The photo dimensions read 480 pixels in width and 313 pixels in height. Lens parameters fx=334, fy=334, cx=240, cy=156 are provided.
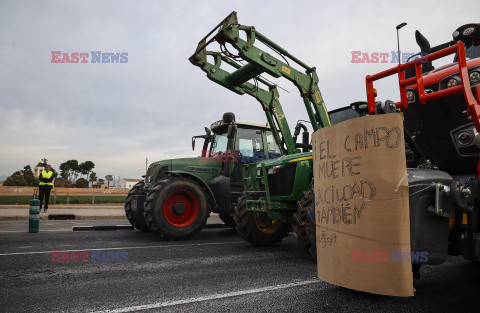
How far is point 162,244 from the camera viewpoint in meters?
6.49

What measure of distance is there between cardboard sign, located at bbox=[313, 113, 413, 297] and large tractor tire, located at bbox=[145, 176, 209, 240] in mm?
5177

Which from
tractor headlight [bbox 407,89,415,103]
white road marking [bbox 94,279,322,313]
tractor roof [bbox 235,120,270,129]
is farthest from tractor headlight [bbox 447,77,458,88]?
tractor roof [bbox 235,120,270,129]

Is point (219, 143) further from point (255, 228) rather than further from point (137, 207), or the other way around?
point (255, 228)

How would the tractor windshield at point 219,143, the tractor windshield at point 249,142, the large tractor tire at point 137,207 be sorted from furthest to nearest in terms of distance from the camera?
the tractor windshield at point 219,143, the tractor windshield at point 249,142, the large tractor tire at point 137,207

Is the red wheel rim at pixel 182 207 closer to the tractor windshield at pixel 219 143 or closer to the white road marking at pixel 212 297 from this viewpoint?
the tractor windshield at pixel 219 143

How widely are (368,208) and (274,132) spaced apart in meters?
5.81

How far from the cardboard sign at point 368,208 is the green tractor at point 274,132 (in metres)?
2.05

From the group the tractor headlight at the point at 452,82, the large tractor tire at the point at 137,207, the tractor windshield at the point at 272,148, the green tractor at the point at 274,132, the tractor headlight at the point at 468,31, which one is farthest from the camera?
the tractor windshield at the point at 272,148

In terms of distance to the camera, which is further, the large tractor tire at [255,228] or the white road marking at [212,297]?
A: the large tractor tire at [255,228]

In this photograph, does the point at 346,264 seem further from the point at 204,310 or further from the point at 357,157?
the point at 204,310

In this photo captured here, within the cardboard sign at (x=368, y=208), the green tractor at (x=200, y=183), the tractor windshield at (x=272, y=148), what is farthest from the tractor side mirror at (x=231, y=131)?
the cardboard sign at (x=368, y=208)

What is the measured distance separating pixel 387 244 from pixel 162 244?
532 cm

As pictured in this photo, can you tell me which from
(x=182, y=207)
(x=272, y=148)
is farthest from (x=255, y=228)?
(x=272, y=148)

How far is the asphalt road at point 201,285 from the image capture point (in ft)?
9.46
